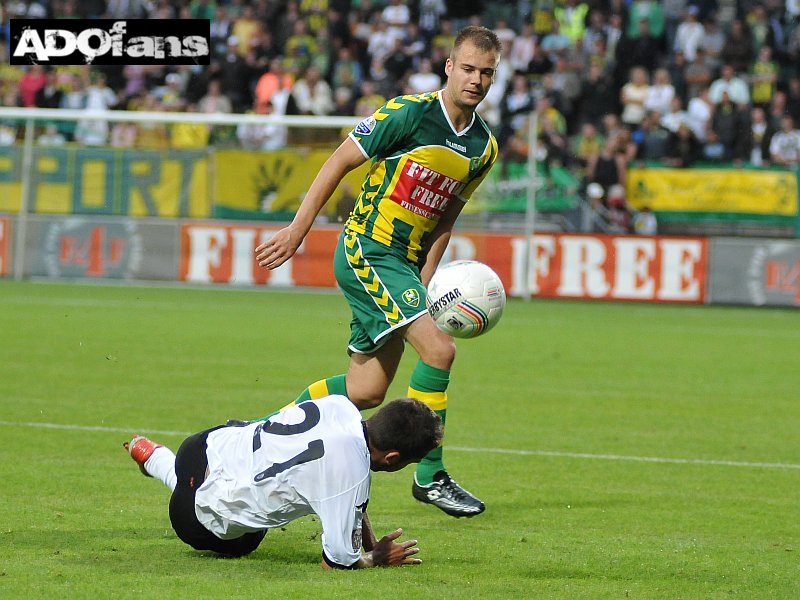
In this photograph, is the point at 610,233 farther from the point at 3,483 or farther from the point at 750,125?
the point at 3,483

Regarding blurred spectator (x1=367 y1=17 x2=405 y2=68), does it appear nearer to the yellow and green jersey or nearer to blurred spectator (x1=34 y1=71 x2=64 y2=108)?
blurred spectator (x1=34 y1=71 x2=64 y2=108)

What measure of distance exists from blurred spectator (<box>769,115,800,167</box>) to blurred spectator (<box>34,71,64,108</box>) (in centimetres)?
1217

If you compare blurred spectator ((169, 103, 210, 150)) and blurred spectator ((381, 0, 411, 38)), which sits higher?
blurred spectator ((381, 0, 411, 38))

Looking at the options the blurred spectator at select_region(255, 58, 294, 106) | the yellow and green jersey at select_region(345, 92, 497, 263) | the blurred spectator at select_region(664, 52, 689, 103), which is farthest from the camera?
the blurred spectator at select_region(255, 58, 294, 106)

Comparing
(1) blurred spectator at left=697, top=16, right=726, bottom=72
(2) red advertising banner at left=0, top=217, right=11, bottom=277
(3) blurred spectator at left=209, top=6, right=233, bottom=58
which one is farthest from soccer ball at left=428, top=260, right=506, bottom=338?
(3) blurred spectator at left=209, top=6, right=233, bottom=58

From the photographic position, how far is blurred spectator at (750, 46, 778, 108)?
2239 cm

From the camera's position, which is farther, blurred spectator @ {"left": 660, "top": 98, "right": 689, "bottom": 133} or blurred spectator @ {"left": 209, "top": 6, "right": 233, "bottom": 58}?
blurred spectator @ {"left": 209, "top": 6, "right": 233, "bottom": 58}

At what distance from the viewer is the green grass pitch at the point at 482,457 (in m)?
4.98

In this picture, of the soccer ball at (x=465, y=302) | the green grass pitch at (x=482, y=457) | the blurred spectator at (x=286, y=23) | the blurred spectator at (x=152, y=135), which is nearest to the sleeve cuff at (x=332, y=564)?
the green grass pitch at (x=482, y=457)

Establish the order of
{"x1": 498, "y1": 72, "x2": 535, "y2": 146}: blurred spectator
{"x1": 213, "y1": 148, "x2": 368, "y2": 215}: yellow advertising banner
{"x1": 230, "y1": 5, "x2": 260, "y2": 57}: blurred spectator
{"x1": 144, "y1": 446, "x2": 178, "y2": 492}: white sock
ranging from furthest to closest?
{"x1": 230, "y1": 5, "x2": 260, "y2": 57}: blurred spectator → {"x1": 498, "y1": 72, "x2": 535, "y2": 146}: blurred spectator → {"x1": 213, "y1": 148, "x2": 368, "y2": 215}: yellow advertising banner → {"x1": 144, "y1": 446, "x2": 178, "y2": 492}: white sock

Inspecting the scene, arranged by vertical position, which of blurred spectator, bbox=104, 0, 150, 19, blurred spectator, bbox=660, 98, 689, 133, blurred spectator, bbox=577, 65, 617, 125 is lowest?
blurred spectator, bbox=660, 98, 689, 133

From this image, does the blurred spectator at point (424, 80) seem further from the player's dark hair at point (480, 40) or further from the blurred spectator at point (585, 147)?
the player's dark hair at point (480, 40)

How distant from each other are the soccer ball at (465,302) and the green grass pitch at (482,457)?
889 mm

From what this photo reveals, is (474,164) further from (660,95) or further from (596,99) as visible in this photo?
(596,99)
